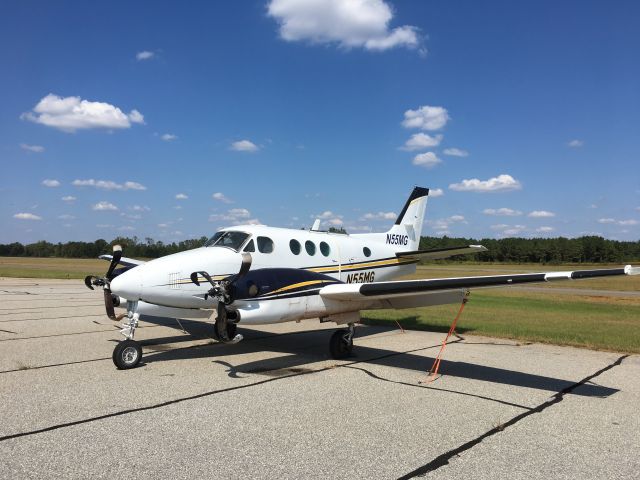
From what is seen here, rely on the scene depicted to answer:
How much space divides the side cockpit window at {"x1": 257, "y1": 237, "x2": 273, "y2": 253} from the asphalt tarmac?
238cm

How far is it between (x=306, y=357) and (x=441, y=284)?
3.70 meters

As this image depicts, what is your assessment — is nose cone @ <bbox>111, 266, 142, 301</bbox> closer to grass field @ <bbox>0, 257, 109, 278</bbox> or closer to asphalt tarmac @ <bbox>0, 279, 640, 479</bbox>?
asphalt tarmac @ <bbox>0, 279, 640, 479</bbox>

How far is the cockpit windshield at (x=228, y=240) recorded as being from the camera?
436 inches

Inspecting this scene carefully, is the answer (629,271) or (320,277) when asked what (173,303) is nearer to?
(320,277)

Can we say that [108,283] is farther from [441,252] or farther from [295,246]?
[441,252]

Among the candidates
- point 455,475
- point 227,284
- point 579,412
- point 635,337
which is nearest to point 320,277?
point 227,284

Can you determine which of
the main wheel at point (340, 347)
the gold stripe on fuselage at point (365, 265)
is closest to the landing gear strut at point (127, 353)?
the main wheel at point (340, 347)

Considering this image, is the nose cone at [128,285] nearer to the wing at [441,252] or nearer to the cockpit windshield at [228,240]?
the cockpit windshield at [228,240]

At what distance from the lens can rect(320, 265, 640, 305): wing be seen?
754 cm

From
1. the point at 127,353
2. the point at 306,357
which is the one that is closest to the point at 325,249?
the point at 306,357

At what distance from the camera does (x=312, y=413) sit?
6652 millimetres

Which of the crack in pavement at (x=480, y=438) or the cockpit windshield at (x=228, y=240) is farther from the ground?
the cockpit windshield at (x=228, y=240)

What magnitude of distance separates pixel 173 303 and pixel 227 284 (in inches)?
61.0

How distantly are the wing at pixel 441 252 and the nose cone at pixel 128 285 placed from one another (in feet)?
30.8
